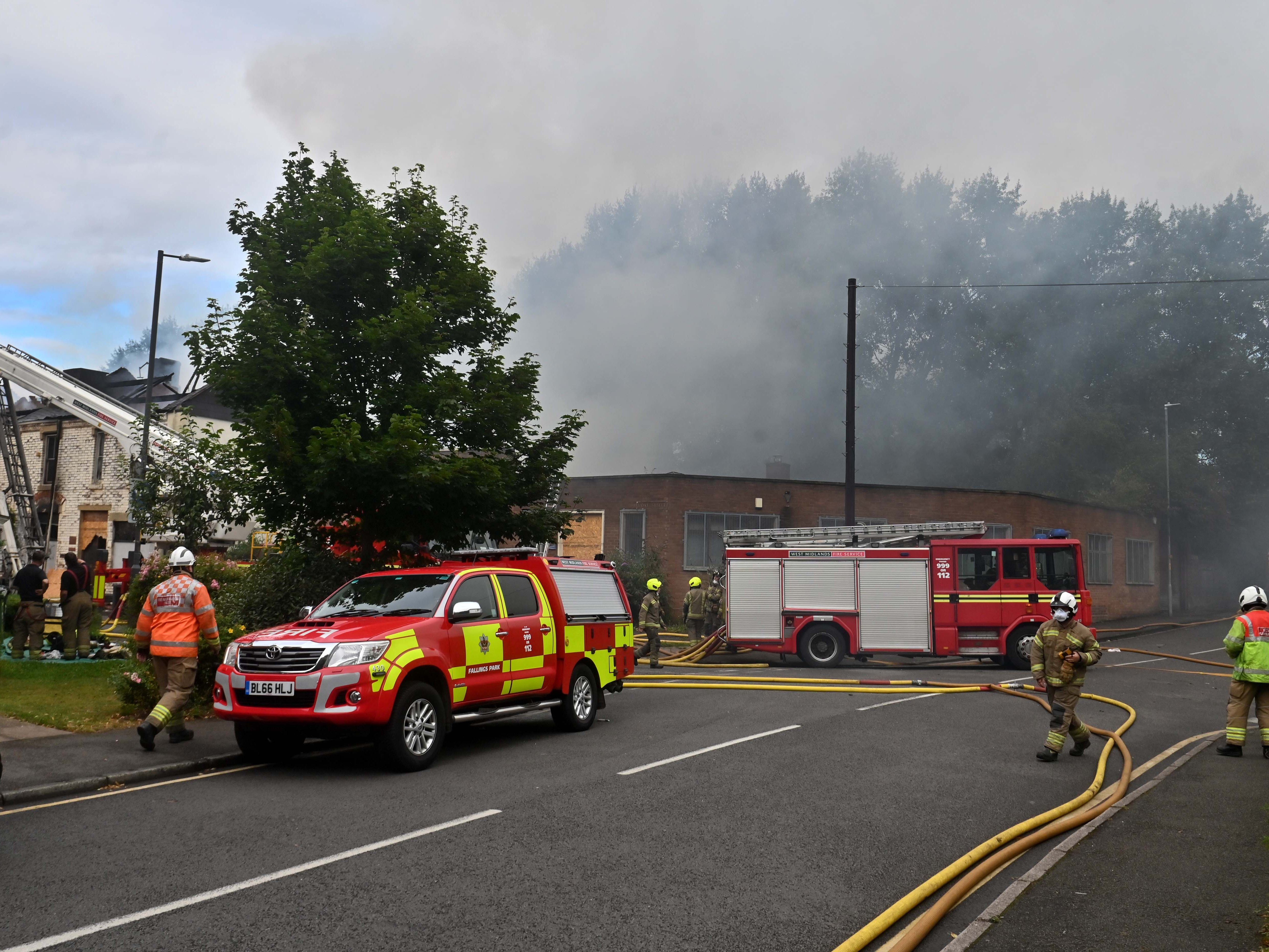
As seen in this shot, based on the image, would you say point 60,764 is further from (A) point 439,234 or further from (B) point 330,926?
(A) point 439,234

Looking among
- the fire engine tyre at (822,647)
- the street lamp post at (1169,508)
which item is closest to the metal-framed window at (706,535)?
the fire engine tyre at (822,647)

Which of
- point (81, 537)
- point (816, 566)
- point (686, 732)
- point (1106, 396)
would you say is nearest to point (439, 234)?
point (686, 732)

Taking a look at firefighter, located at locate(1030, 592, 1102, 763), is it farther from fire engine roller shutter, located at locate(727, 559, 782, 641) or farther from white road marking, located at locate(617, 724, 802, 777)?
fire engine roller shutter, located at locate(727, 559, 782, 641)

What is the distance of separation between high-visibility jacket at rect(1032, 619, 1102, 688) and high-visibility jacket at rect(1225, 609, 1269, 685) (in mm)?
1601

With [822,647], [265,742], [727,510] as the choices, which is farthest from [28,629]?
[727,510]

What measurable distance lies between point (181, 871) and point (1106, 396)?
2035 inches

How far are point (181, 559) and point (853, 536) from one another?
13.8m

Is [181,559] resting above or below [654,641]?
above

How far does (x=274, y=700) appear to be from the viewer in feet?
27.3

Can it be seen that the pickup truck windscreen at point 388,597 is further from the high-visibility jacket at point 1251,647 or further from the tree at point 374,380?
the high-visibility jacket at point 1251,647

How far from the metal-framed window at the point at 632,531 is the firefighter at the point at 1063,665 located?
2069 cm

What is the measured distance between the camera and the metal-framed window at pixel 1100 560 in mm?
36969

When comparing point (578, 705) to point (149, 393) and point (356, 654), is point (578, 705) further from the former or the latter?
point (149, 393)

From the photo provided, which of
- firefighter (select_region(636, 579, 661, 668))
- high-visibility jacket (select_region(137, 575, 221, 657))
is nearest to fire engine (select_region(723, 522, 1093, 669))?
firefighter (select_region(636, 579, 661, 668))
